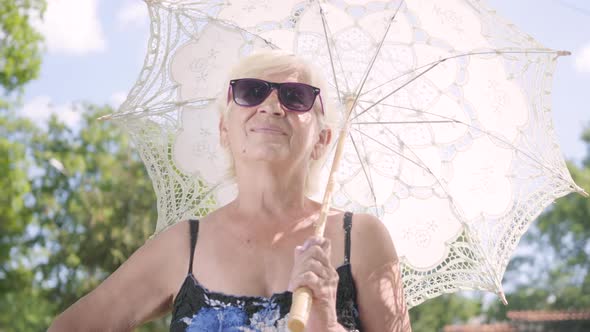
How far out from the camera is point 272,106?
2465 millimetres

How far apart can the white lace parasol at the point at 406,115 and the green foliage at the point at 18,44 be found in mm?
10075

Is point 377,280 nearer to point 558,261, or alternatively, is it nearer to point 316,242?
point 316,242

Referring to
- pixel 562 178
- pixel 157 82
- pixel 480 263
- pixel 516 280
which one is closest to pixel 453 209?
pixel 480 263

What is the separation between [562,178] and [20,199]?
15185 mm

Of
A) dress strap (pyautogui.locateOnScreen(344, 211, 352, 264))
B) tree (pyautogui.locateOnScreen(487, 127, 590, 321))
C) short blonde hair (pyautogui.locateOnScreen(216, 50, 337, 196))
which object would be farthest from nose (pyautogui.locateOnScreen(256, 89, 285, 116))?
tree (pyautogui.locateOnScreen(487, 127, 590, 321))

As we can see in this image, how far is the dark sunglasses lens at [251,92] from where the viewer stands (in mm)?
2490

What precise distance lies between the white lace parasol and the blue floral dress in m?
0.64

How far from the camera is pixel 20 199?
1619cm

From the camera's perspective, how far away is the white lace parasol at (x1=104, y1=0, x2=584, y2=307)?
287 cm

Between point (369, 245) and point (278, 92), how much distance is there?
2.04 feet

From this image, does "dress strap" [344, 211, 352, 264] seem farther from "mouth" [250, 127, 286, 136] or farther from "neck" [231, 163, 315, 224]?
"mouth" [250, 127, 286, 136]

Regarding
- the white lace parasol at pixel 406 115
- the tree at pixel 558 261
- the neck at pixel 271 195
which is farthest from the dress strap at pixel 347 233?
the tree at pixel 558 261

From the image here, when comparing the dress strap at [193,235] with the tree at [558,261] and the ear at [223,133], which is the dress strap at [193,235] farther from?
the tree at [558,261]

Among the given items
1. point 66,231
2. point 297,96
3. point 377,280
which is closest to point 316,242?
point 377,280
